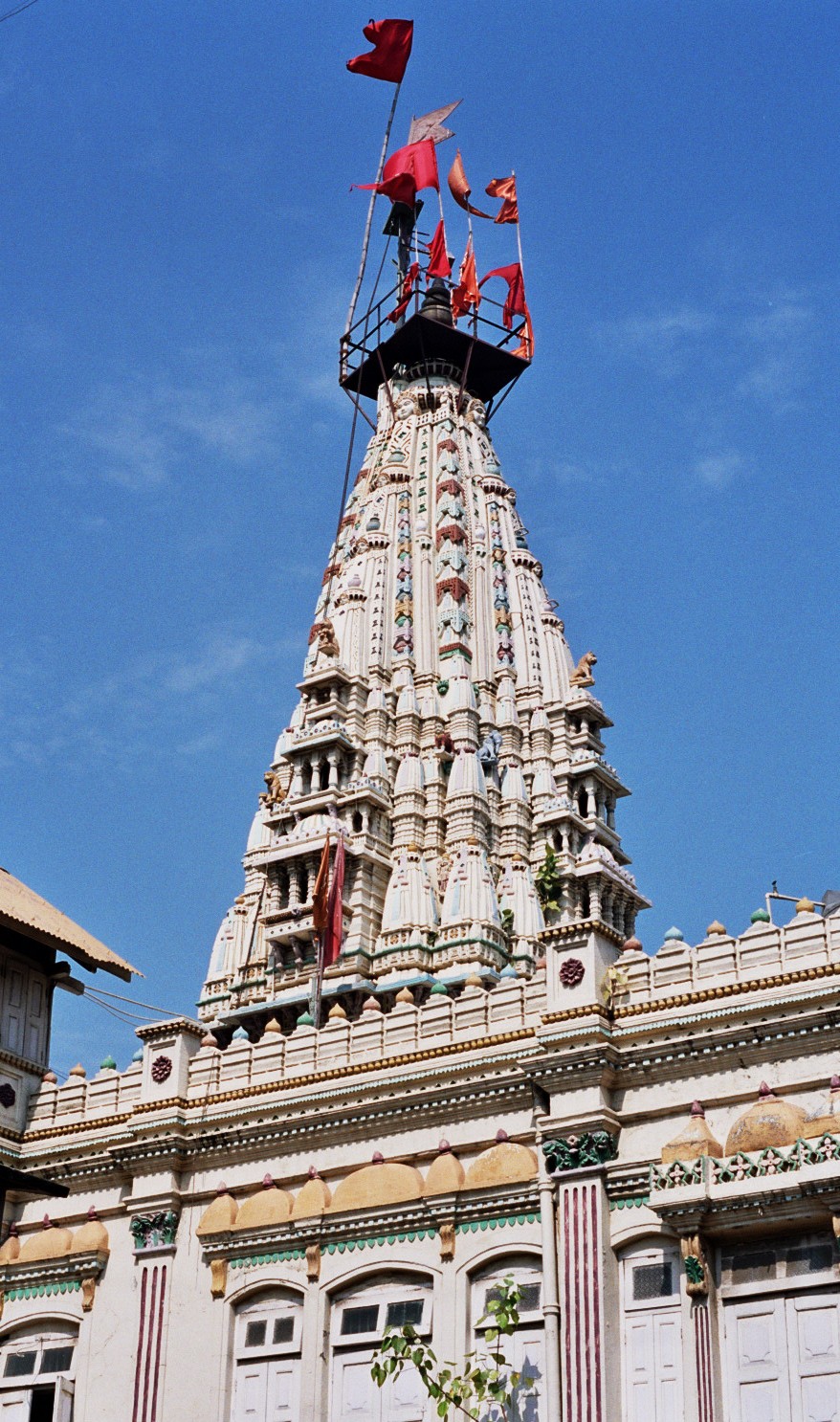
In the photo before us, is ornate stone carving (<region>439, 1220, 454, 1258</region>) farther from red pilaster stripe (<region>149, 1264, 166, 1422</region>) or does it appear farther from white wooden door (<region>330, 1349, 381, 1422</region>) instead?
red pilaster stripe (<region>149, 1264, 166, 1422</region>)

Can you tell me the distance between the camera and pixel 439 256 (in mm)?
87875

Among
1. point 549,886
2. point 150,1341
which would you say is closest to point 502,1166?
point 150,1341

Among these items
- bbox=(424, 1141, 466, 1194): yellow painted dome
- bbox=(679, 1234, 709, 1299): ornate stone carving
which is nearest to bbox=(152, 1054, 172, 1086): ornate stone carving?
bbox=(424, 1141, 466, 1194): yellow painted dome

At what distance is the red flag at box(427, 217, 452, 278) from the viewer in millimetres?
87188

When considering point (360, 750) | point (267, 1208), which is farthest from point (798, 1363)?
point (360, 750)

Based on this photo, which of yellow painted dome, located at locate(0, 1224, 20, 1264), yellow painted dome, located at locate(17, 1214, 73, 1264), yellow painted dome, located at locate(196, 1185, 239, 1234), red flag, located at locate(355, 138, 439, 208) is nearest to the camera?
yellow painted dome, located at locate(196, 1185, 239, 1234)

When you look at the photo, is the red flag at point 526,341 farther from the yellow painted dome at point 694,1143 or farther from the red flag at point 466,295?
the yellow painted dome at point 694,1143

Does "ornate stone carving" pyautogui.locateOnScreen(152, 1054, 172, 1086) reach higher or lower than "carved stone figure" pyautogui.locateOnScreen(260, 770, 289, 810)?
lower

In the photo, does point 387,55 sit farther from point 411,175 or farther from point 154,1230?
point 154,1230

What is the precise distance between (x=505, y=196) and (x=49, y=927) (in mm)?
58597

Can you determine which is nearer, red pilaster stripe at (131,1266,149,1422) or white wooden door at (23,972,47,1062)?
red pilaster stripe at (131,1266,149,1422)

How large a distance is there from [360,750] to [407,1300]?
40666mm

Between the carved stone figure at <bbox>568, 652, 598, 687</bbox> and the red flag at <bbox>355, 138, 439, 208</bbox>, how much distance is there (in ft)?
74.3

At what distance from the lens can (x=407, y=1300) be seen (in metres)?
30.4
